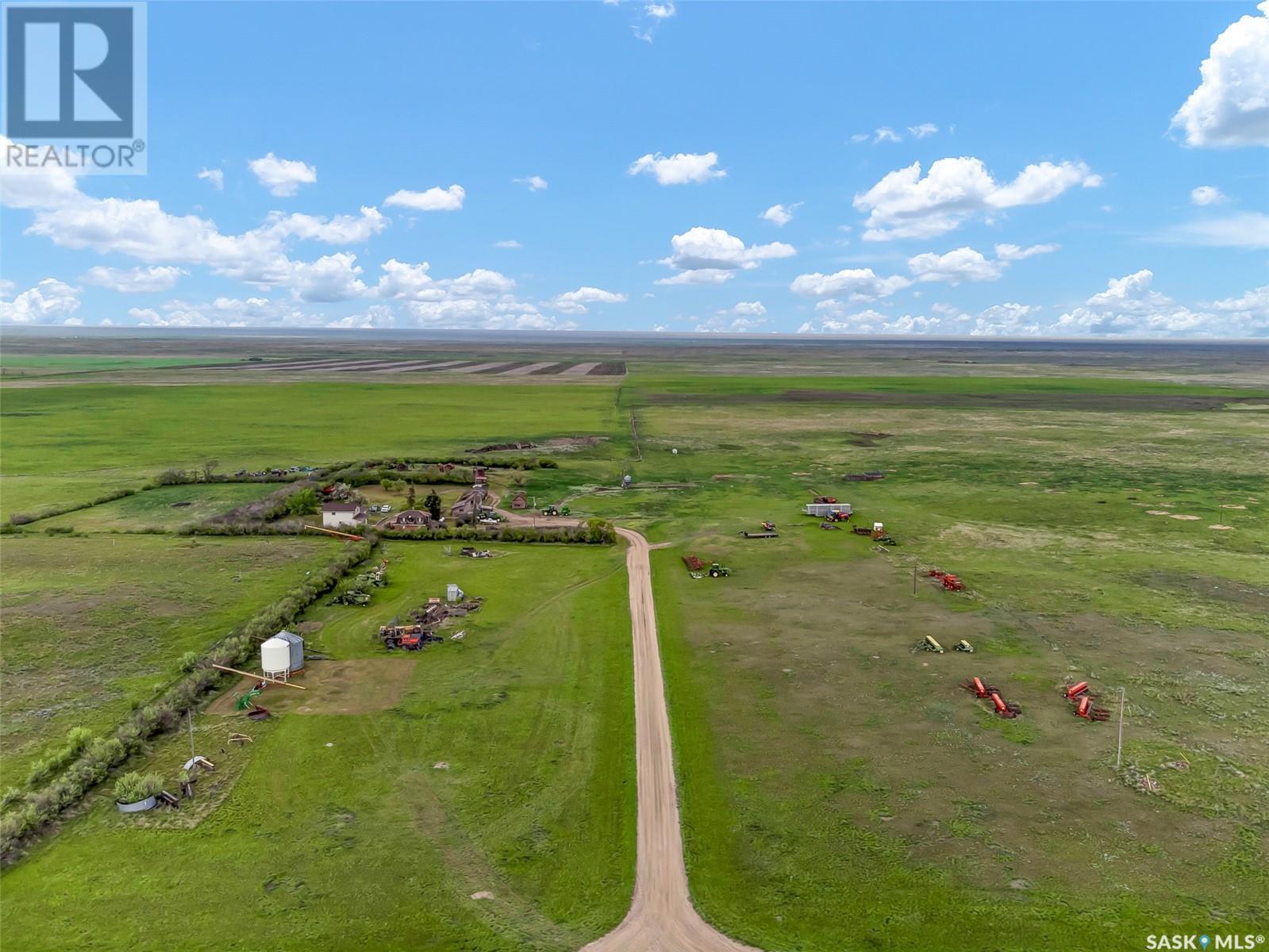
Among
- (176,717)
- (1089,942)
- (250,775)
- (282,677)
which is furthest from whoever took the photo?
(282,677)

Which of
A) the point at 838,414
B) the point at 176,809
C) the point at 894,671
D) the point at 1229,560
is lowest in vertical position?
the point at 176,809

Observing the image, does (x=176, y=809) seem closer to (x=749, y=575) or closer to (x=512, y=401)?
(x=749, y=575)

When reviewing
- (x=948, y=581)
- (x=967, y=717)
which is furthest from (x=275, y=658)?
(x=948, y=581)

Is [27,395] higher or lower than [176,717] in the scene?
higher

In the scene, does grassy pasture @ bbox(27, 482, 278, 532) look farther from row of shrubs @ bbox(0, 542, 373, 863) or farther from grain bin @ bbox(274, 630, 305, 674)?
grain bin @ bbox(274, 630, 305, 674)

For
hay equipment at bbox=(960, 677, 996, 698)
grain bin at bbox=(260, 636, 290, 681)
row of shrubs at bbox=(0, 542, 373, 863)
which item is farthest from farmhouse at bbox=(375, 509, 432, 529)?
hay equipment at bbox=(960, 677, 996, 698)

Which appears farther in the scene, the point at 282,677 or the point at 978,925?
the point at 282,677

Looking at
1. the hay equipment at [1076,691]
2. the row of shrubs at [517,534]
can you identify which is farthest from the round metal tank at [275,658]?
the hay equipment at [1076,691]

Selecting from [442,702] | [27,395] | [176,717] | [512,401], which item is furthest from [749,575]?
[27,395]
